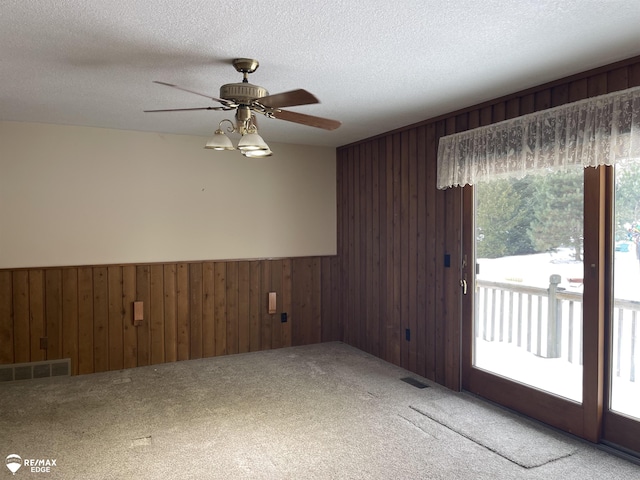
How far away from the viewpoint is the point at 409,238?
441cm

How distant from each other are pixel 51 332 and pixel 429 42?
4106 millimetres

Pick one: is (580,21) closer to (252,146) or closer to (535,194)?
(535,194)

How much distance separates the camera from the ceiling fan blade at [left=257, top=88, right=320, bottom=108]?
226cm

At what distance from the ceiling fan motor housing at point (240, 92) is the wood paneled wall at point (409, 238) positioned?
1.94 m

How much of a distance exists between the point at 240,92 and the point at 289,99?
0.98 feet

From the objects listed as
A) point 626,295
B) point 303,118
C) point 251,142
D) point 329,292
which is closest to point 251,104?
point 251,142

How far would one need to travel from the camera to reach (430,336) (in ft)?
13.6

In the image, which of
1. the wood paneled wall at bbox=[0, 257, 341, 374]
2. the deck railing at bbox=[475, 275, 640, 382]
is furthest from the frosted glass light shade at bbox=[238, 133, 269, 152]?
the wood paneled wall at bbox=[0, 257, 341, 374]

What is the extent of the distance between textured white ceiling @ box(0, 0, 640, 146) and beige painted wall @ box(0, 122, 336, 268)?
75 cm

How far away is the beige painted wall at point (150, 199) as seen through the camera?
4.21 metres

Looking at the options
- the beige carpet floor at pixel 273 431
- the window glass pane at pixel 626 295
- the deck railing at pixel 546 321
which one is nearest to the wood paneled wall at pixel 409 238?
the deck railing at pixel 546 321

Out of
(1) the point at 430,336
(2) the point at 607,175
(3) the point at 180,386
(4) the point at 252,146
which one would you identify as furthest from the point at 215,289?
(2) the point at 607,175

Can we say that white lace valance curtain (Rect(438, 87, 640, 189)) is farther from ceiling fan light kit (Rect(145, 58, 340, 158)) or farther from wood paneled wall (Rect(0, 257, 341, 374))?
wood paneled wall (Rect(0, 257, 341, 374))

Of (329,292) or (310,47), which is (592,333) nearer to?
(310,47)
